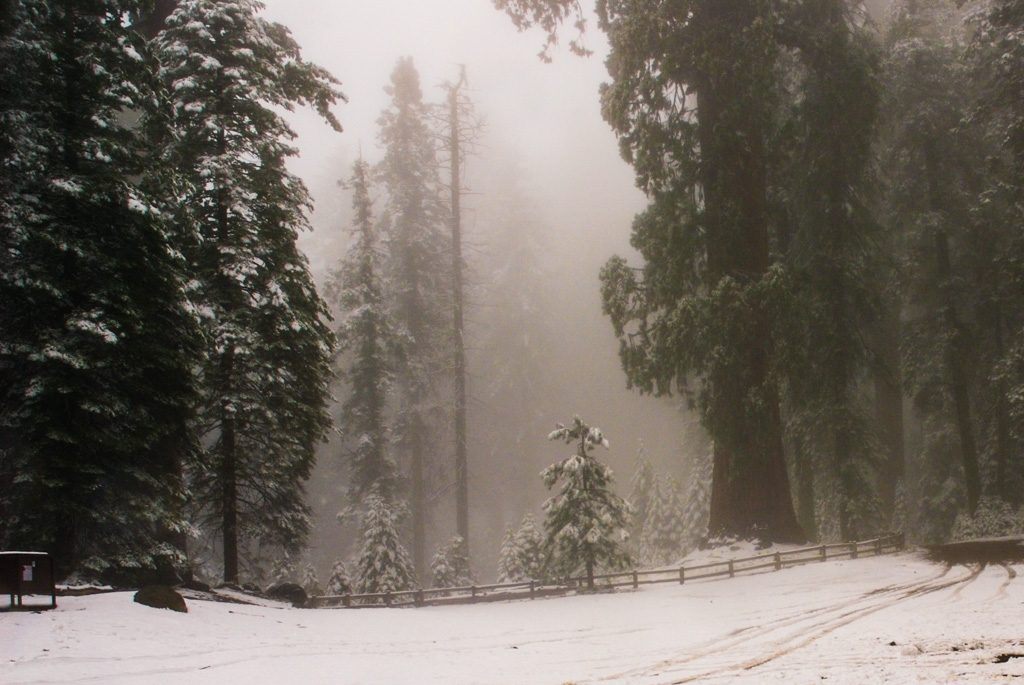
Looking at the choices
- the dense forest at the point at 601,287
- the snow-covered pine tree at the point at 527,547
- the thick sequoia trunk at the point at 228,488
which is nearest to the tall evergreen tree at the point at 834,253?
the dense forest at the point at 601,287

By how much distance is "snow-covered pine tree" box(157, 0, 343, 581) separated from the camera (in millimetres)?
17000

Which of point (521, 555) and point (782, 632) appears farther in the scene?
point (521, 555)

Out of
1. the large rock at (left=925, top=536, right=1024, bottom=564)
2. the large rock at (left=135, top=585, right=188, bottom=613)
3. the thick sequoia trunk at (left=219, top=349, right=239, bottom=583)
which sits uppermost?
the thick sequoia trunk at (left=219, top=349, right=239, bottom=583)

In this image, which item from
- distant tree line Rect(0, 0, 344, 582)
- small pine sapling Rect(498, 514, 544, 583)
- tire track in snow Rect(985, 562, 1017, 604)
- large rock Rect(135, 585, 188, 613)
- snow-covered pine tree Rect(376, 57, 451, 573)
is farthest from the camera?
snow-covered pine tree Rect(376, 57, 451, 573)

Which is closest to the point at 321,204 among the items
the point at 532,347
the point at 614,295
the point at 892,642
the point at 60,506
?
the point at 532,347

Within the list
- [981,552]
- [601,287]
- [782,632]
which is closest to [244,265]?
[601,287]

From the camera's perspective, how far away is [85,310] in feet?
44.9

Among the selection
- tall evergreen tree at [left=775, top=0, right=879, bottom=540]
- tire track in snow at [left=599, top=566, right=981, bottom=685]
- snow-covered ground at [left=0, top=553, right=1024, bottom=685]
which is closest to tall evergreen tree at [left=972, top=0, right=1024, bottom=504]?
tall evergreen tree at [left=775, top=0, right=879, bottom=540]

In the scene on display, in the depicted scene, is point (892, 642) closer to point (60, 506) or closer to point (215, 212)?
point (60, 506)

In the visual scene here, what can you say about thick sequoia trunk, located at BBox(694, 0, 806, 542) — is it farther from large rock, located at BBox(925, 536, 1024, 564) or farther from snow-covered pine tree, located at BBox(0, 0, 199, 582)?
snow-covered pine tree, located at BBox(0, 0, 199, 582)

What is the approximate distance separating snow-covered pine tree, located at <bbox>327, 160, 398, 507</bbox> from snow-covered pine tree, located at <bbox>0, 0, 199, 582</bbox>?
19.9m

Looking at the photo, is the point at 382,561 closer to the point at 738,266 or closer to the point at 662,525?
the point at 738,266

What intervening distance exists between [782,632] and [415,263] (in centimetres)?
3432

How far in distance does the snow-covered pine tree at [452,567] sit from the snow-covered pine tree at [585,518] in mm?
11207
